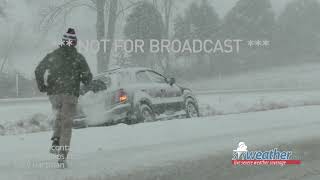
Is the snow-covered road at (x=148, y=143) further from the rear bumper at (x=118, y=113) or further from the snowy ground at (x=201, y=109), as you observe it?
the snowy ground at (x=201, y=109)

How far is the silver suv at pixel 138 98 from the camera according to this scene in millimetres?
13055

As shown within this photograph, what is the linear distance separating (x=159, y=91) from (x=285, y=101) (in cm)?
730

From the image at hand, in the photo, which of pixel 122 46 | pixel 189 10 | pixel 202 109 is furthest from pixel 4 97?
pixel 202 109

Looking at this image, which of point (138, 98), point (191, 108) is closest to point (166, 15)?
point (191, 108)

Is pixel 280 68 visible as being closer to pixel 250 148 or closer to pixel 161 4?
pixel 161 4

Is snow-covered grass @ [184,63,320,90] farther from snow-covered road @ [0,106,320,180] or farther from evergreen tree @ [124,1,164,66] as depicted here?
snow-covered road @ [0,106,320,180]

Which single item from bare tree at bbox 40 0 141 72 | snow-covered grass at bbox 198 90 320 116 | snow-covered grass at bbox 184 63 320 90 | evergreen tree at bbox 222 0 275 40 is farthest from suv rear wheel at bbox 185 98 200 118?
snow-covered grass at bbox 184 63 320 90

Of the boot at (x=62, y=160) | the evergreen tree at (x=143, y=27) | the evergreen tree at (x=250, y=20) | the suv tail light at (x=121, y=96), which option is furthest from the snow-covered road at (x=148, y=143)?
the evergreen tree at (x=250, y=20)

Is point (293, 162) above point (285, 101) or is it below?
below

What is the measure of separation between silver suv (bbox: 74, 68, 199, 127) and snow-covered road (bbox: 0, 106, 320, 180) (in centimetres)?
74

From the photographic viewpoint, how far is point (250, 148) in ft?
32.8

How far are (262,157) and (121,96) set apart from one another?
466 cm

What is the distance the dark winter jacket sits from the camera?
7762mm

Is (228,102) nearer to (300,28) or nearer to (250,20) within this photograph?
(250,20)
